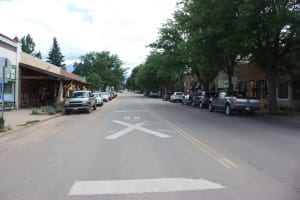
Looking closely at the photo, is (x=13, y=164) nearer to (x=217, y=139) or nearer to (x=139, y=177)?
(x=139, y=177)

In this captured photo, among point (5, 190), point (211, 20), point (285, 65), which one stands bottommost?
point (5, 190)

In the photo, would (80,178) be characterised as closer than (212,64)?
Yes

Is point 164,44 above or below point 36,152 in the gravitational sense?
above

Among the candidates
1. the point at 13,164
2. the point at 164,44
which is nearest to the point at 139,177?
the point at 13,164

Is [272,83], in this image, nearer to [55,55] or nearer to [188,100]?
[188,100]

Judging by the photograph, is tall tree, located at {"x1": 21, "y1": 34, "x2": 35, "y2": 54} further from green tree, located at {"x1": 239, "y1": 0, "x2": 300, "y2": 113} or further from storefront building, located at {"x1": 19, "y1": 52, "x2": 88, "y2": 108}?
green tree, located at {"x1": 239, "y1": 0, "x2": 300, "y2": 113}

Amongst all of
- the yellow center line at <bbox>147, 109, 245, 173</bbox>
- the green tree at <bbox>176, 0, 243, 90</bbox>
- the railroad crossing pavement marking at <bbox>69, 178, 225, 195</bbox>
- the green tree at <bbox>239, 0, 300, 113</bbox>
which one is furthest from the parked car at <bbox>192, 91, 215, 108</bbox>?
the railroad crossing pavement marking at <bbox>69, 178, 225, 195</bbox>

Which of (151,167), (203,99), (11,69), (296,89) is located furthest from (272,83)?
(151,167)

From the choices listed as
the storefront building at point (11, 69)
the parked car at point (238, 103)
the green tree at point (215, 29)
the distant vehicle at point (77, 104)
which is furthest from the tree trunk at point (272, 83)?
the storefront building at point (11, 69)

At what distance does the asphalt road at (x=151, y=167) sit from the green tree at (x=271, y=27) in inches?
431

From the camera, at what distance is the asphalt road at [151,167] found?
24.7 feet

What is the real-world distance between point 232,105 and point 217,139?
52.3 ft

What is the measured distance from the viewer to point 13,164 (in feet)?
34.4

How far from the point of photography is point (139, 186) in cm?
792
